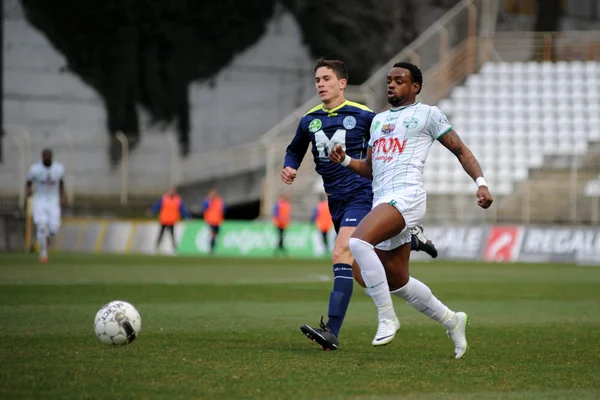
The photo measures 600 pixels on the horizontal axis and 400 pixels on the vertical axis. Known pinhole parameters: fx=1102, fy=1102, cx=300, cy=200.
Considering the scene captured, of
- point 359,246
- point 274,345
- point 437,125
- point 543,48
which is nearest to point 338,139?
point 437,125

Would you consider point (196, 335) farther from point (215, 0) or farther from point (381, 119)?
point (215, 0)

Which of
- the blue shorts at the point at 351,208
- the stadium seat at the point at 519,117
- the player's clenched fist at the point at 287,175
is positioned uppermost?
the stadium seat at the point at 519,117

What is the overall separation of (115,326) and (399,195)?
238 centimetres

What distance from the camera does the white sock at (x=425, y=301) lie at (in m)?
8.26

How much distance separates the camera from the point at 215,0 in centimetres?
3444

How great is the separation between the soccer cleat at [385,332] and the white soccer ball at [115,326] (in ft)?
6.22

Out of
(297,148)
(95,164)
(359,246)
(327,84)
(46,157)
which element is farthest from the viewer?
(95,164)

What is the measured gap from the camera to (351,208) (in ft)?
29.7

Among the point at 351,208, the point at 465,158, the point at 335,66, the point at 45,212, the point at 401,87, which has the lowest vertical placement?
the point at 45,212

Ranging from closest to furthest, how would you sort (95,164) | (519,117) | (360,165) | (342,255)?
(360,165)
(342,255)
(95,164)
(519,117)

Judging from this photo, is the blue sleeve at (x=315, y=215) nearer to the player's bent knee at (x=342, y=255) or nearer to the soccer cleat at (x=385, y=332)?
the player's bent knee at (x=342, y=255)

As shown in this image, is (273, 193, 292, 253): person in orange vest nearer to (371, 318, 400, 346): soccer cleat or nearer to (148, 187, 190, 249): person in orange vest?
(148, 187, 190, 249): person in orange vest

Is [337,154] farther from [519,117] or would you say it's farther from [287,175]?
[519,117]

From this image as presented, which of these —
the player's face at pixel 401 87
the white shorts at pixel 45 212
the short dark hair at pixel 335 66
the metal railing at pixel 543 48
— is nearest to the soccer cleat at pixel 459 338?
the player's face at pixel 401 87
